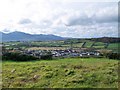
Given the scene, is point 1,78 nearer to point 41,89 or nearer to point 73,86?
point 41,89

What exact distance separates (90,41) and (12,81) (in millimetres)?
53348

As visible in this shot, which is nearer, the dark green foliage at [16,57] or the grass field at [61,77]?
the grass field at [61,77]

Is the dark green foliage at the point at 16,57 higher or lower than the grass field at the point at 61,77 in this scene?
higher

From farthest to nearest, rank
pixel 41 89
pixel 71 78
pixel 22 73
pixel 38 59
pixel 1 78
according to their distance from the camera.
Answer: pixel 38 59, pixel 22 73, pixel 1 78, pixel 71 78, pixel 41 89

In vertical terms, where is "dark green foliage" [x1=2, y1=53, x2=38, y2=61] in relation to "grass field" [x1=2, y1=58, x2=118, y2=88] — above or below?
above

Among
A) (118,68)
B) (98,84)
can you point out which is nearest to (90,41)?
(118,68)

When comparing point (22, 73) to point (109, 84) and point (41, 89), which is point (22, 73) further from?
point (109, 84)

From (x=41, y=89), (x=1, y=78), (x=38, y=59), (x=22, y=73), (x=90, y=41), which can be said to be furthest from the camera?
(x=90, y=41)

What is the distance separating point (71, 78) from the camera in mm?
18438

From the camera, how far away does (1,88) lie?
1661cm

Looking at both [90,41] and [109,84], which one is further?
[90,41]

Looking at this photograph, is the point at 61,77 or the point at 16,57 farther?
the point at 16,57

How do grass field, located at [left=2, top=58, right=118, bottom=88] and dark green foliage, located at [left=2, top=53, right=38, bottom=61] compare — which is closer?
grass field, located at [left=2, top=58, right=118, bottom=88]

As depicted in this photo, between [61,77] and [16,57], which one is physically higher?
[16,57]
